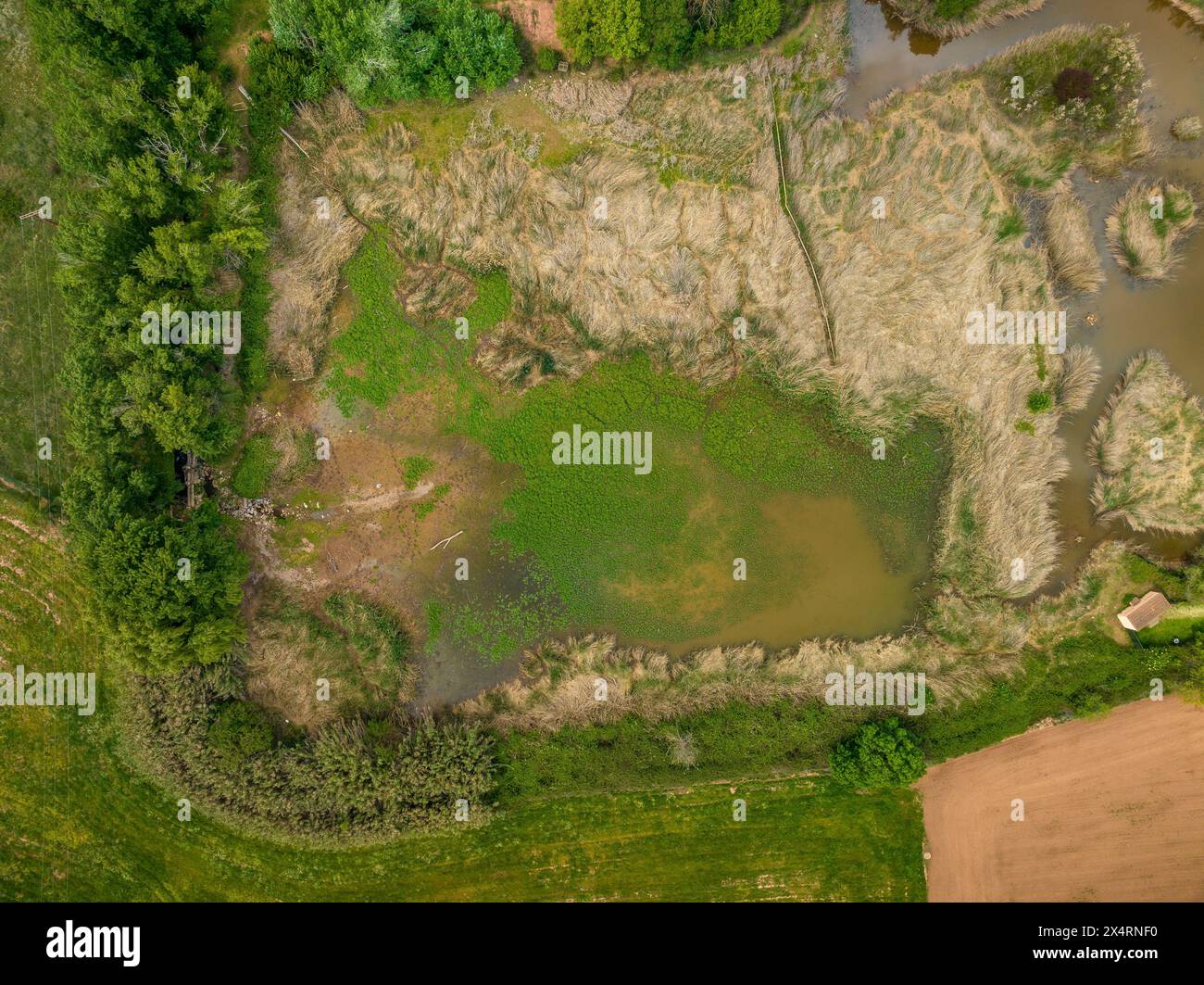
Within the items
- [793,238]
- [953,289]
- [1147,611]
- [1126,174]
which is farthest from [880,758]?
[1126,174]

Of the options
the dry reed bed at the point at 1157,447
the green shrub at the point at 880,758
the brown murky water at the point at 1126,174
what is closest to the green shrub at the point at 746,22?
the brown murky water at the point at 1126,174

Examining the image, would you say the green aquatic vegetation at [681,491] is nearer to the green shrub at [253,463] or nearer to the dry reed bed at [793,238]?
the dry reed bed at [793,238]

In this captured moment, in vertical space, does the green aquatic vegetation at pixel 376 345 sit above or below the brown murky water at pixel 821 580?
above

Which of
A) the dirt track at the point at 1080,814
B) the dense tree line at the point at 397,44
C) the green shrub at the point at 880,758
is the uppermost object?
the dense tree line at the point at 397,44

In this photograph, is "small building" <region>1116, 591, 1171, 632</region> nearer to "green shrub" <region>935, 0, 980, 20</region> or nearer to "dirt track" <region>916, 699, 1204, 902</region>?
"dirt track" <region>916, 699, 1204, 902</region>

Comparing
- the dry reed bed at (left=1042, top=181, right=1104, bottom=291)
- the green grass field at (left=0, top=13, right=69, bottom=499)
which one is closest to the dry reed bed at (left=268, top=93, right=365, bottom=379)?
the green grass field at (left=0, top=13, right=69, bottom=499)
